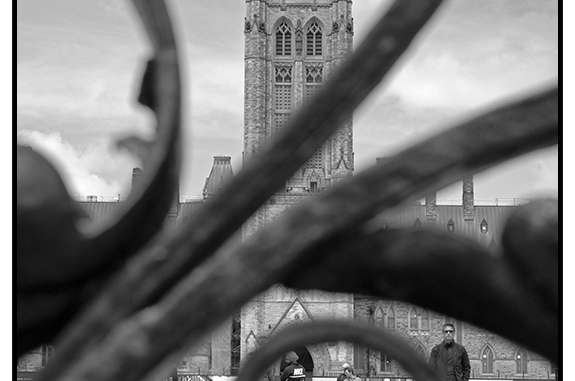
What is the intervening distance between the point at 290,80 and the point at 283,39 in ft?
3.82

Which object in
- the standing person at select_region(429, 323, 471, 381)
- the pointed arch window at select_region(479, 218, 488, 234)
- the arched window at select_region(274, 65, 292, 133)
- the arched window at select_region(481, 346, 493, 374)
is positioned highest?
the arched window at select_region(274, 65, 292, 133)

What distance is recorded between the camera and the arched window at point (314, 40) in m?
22.8

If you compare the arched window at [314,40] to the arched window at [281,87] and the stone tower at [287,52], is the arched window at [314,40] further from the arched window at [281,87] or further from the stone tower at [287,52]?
the arched window at [281,87]

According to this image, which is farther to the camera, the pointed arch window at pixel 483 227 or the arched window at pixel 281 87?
the pointed arch window at pixel 483 227

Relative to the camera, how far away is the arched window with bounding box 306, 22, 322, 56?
2283cm

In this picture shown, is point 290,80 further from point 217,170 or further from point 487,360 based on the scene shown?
point 487,360

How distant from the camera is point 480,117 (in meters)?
0.68

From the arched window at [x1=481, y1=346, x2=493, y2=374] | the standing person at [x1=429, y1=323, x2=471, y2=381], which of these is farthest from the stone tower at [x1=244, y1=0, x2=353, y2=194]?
the standing person at [x1=429, y1=323, x2=471, y2=381]

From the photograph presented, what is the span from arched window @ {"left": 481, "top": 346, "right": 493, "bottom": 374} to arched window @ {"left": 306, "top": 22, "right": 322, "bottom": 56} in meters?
9.32


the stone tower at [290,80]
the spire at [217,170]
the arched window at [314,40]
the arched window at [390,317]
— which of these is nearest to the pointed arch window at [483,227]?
the arched window at [390,317]

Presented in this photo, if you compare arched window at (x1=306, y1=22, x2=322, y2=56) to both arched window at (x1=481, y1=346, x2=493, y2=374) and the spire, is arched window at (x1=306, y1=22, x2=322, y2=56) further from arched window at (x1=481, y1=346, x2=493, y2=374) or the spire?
arched window at (x1=481, y1=346, x2=493, y2=374)

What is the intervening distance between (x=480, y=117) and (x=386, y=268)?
0.15 meters

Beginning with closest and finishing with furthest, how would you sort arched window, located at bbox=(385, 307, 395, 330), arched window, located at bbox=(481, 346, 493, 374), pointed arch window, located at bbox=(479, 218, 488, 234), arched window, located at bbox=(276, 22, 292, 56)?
arched window, located at bbox=(276, 22, 292, 56), arched window, located at bbox=(385, 307, 395, 330), arched window, located at bbox=(481, 346, 493, 374), pointed arch window, located at bbox=(479, 218, 488, 234)
